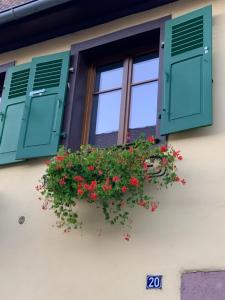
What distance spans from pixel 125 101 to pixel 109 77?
55cm

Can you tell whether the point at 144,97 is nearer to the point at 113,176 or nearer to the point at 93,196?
the point at 113,176

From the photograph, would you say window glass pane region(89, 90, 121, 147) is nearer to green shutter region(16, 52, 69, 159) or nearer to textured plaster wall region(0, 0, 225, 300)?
green shutter region(16, 52, 69, 159)

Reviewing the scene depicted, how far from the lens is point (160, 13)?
19.9ft

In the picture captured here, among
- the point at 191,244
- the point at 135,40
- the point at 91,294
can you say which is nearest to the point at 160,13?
the point at 135,40

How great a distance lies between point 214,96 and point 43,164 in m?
2.08

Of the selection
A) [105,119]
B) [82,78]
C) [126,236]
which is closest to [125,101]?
[105,119]

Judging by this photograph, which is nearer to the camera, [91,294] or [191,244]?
[191,244]

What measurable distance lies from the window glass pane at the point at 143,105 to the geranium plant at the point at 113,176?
0.66 metres

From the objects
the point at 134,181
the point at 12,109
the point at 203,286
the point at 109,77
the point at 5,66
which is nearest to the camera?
the point at 203,286

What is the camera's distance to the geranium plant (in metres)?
4.80

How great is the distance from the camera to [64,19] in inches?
261

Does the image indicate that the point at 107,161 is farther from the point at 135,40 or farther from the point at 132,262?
the point at 135,40

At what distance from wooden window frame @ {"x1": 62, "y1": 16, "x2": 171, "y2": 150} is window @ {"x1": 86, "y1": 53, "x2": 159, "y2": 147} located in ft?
0.29

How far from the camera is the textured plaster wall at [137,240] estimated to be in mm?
4602
